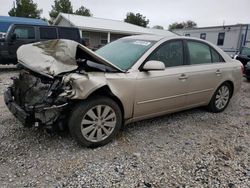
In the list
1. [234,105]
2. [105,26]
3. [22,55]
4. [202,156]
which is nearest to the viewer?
[202,156]

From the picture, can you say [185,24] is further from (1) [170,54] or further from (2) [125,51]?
(2) [125,51]

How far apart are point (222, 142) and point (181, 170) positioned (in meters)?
1.17

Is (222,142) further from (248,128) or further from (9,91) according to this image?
(9,91)

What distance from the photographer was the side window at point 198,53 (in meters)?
4.25

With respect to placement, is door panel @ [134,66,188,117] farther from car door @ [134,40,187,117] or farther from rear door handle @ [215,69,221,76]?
rear door handle @ [215,69,221,76]

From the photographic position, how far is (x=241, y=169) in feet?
9.64

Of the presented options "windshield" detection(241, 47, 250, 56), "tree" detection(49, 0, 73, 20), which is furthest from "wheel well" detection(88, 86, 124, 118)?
"tree" detection(49, 0, 73, 20)

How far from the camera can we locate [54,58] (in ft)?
10.6

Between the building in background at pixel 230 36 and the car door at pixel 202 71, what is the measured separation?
1824cm

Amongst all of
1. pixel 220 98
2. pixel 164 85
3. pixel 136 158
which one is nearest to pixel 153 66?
pixel 164 85

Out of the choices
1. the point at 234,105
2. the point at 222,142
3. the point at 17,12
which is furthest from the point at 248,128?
the point at 17,12

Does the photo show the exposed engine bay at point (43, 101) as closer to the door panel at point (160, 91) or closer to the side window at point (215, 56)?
the door panel at point (160, 91)

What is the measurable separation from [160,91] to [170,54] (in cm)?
72

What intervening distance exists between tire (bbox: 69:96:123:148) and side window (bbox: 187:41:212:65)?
72.9 inches
